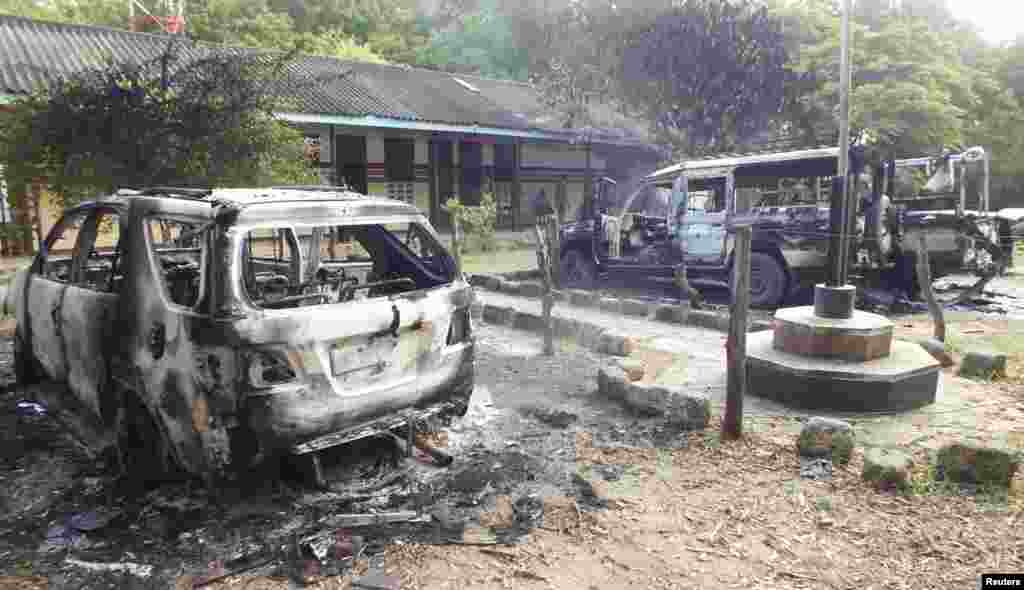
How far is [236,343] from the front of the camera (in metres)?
3.11

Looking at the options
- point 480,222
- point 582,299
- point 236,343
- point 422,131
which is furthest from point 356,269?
point 422,131

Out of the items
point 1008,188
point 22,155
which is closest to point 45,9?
point 22,155

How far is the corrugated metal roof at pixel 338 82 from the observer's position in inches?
512

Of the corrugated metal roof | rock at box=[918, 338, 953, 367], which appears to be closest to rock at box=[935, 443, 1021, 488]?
rock at box=[918, 338, 953, 367]

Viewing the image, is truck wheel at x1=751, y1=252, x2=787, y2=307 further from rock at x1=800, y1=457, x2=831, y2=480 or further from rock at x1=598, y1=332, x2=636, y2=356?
rock at x1=800, y1=457, x2=831, y2=480

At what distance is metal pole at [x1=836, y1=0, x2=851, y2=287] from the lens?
17.0 feet

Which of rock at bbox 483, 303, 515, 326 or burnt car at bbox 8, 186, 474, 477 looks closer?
burnt car at bbox 8, 186, 474, 477

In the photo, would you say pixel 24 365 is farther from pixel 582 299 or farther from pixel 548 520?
pixel 582 299

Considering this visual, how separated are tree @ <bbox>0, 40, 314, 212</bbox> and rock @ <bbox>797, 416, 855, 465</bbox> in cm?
624

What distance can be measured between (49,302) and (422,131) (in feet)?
45.5

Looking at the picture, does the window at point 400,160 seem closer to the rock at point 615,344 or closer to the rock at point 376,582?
the rock at point 615,344

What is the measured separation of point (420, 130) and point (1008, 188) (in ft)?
62.8

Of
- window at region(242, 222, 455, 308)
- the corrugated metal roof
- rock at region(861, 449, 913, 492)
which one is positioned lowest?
rock at region(861, 449, 913, 492)

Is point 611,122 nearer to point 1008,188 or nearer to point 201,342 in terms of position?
point 1008,188
